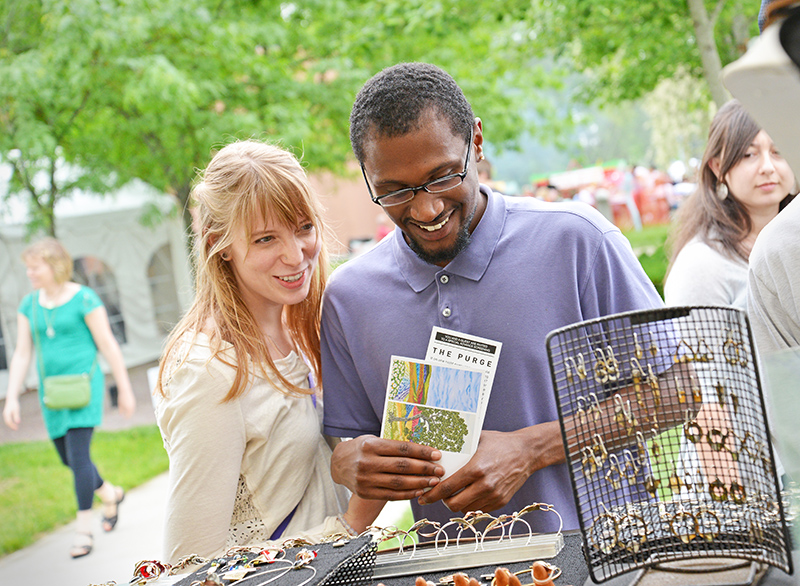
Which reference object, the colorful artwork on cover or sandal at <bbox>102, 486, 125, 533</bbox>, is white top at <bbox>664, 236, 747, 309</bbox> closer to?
the colorful artwork on cover

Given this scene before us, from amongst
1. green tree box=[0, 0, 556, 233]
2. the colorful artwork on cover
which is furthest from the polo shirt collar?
green tree box=[0, 0, 556, 233]

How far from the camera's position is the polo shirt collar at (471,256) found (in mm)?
1730

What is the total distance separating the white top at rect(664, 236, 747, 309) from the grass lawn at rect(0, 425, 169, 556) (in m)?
4.91

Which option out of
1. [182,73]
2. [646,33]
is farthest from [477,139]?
[182,73]

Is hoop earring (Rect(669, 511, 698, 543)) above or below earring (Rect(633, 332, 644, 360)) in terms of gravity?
below

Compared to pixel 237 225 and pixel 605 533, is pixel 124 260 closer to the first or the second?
pixel 237 225

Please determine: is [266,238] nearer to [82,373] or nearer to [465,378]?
[465,378]

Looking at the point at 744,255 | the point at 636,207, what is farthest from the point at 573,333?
the point at 636,207

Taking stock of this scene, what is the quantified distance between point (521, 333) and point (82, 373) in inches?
177

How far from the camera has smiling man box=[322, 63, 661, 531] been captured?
156 cm

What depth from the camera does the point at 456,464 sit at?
1.55 meters

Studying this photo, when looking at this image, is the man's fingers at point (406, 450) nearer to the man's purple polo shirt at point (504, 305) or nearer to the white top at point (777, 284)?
the man's purple polo shirt at point (504, 305)

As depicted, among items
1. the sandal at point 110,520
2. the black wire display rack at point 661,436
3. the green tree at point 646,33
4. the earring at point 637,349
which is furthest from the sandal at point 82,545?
the green tree at point 646,33

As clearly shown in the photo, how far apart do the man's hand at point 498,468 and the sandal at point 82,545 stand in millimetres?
4123
